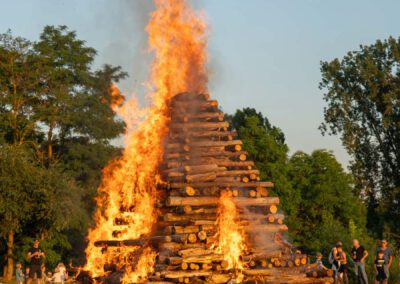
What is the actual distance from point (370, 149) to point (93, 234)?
33.7 m

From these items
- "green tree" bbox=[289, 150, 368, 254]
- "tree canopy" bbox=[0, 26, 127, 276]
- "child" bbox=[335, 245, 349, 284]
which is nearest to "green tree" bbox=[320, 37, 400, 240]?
"green tree" bbox=[289, 150, 368, 254]

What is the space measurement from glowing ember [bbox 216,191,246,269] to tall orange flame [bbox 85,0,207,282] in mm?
2041

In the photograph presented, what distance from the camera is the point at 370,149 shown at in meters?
53.0

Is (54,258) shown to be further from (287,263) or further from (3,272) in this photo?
(287,263)

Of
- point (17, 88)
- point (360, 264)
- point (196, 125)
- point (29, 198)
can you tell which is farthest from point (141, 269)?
point (17, 88)

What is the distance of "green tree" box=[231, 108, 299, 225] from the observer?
51.3 metres

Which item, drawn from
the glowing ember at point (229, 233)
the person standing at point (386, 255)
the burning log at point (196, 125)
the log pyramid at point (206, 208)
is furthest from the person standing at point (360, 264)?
the burning log at point (196, 125)

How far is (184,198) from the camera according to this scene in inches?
773

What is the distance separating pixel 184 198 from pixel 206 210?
706mm

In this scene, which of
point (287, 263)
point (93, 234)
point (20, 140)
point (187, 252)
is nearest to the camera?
point (187, 252)

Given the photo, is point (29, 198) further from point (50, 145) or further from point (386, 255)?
point (386, 255)

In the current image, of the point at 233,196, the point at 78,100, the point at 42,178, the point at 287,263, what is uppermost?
the point at 78,100

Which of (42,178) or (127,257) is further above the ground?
(42,178)

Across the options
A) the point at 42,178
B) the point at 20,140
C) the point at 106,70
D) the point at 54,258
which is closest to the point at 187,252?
the point at 42,178
